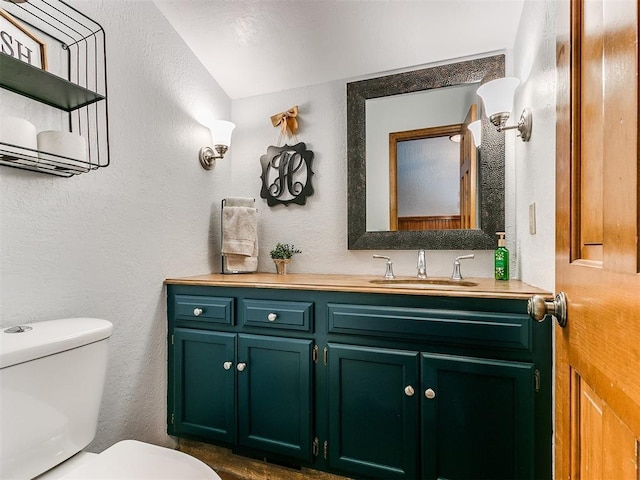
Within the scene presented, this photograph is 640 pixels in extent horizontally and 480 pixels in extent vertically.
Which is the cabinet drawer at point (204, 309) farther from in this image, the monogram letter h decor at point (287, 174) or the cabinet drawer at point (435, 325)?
the monogram letter h decor at point (287, 174)

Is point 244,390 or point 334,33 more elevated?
point 334,33

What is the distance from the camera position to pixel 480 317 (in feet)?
4.09

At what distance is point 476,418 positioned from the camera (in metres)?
1.25

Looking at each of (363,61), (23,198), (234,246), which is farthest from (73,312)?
(363,61)

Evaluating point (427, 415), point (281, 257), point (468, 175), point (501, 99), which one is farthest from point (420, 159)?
point (427, 415)

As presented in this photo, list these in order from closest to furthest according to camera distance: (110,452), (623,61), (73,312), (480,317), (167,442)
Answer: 1. (623,61)
2. (110,452)
3. (480,317)
4. (73,312)
5. (167,442)

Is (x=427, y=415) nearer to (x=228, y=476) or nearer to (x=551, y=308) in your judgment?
(x=551, y=308)

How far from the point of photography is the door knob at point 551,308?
25.7 inches

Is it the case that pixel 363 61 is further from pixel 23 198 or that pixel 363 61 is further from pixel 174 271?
pixel 23 198

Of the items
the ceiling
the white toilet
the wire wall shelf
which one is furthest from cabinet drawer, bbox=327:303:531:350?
the ceiling

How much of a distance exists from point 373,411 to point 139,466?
81cm

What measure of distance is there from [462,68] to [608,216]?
5.19 feet

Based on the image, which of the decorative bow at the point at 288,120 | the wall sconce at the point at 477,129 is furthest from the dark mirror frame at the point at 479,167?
the decorative bow at the point at 288,120

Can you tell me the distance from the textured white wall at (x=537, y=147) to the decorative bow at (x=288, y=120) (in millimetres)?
1152
